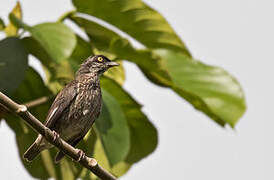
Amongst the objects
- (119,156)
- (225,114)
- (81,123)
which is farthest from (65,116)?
(225,114)

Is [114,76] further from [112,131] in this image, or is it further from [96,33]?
[112,131]

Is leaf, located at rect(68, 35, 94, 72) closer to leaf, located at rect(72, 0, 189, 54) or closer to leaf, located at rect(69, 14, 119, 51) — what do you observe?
leaf, located at rect(69, 14, 119, 51)

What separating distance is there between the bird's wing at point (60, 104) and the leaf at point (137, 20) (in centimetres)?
87

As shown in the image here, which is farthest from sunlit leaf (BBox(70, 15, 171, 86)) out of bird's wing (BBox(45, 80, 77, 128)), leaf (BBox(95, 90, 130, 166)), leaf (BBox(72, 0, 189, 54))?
bird's wing (BBox(45, 80, 77, 128))

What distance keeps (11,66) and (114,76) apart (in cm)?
121

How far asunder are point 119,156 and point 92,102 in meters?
0.47

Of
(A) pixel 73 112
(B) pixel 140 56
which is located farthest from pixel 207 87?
(A) pixel 73 112

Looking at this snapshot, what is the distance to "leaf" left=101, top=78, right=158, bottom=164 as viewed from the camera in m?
6.00

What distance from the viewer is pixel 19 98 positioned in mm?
6027

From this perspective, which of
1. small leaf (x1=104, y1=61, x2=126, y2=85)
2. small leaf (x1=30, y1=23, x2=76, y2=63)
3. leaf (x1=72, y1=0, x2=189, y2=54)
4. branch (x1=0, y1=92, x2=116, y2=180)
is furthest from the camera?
small leaf (x1=104, y1=61, x2=126, y2=85)

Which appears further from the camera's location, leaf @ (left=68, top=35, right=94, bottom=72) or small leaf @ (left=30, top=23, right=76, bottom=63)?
leaf @ (left=68, top=35, right=94, bottom=72)

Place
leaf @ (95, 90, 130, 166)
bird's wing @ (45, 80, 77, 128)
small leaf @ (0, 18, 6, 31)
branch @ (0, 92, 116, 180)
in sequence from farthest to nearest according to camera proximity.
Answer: small leaf @ (0, 18, 6, 31) < leaf @ (95, 90, 130, 166) < bird's wing @ (45, 80, 77, 128) < branch @ (0, 92, 116, 180)

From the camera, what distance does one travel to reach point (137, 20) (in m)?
6.09

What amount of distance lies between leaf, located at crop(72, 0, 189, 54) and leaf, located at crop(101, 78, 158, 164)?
20.7 inches
